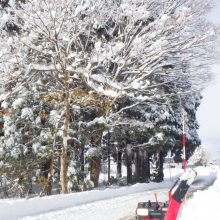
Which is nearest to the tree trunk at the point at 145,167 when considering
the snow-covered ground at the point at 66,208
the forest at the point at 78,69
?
the forest at the point at 78,69

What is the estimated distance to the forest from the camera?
21453 millimetres

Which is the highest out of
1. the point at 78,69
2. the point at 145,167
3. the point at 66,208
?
the point at 78,69

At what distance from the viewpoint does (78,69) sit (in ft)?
69.5

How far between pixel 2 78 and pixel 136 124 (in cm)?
782

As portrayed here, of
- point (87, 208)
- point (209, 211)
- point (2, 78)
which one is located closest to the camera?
point (209, 211)

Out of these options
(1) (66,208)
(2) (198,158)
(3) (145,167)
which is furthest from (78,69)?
(2) (198,158)

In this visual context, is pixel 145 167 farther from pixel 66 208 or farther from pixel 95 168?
pixel 66 208

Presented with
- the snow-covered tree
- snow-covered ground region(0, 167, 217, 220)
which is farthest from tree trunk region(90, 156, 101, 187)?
the snow-covered tree

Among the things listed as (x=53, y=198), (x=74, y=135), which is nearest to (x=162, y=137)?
(x=74, y=135)

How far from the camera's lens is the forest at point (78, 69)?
21.5 metres

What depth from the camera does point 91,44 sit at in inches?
986

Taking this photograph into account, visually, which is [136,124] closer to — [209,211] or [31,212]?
[31,212]

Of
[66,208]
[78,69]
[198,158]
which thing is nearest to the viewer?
[66,208]

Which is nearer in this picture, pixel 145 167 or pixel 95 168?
pixel 95 168
